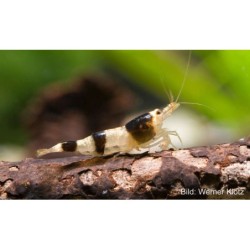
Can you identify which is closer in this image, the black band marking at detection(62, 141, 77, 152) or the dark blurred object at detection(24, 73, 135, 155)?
the black band marking at detection(62, 141, 77, 152)

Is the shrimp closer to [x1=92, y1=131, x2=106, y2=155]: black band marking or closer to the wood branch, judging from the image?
[x1=92, y1=131, x2=106, y2=155]: black band marking

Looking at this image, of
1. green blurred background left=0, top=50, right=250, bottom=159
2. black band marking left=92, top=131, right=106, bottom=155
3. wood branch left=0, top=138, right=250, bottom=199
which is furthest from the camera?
green blurred background left=0, top=50, right=250, bottom=159

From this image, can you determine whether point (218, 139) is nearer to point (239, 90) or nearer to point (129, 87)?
point (239, 90)

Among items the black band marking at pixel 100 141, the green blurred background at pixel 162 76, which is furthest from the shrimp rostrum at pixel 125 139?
the green blurred background at pixel 162 76

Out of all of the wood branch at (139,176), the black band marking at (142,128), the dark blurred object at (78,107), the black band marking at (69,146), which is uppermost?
the dark blurred object at (78,107)

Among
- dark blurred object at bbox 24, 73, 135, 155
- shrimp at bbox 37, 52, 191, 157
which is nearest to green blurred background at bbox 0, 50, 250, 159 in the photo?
dark blurred object at bbox 24, 73, 135, 155

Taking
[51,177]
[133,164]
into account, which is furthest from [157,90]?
[51,177]

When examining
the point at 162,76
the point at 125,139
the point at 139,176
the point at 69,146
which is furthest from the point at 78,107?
the point at 139,176

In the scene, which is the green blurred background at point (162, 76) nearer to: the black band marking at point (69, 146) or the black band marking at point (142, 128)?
the black band marking at point (142, 128)
